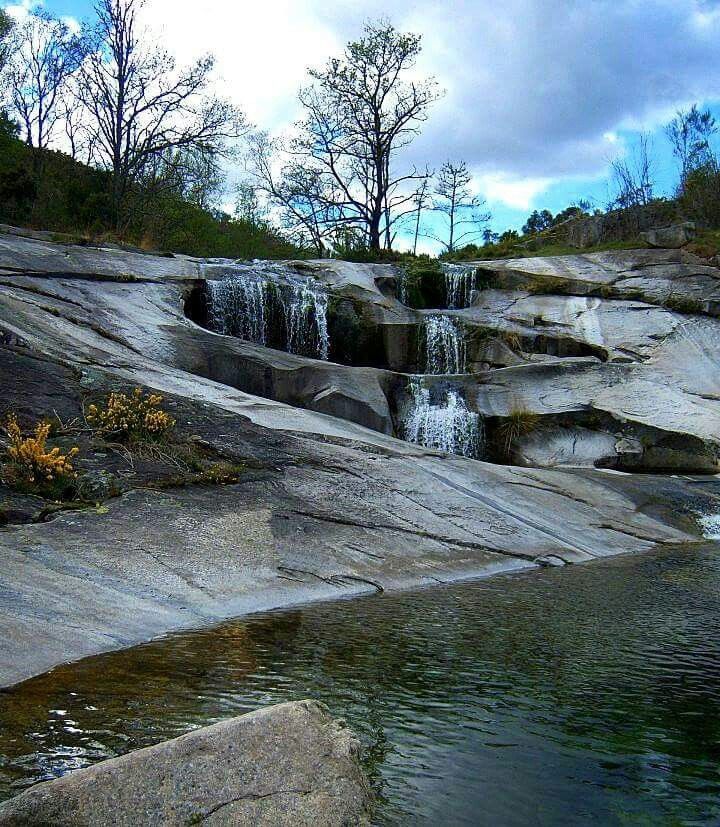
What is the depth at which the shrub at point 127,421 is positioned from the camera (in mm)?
9719

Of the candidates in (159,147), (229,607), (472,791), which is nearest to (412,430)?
(229,607)

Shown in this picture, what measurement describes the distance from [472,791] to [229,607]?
11.6 feet

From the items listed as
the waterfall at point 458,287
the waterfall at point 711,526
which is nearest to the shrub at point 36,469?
the waterfall at point 711,526

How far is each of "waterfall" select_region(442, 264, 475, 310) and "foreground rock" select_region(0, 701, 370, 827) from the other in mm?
20044

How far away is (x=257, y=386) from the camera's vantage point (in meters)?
15.1

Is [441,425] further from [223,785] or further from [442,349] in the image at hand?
[223,785]

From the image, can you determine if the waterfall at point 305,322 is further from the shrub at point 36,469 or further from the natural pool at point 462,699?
the natural pool at point 462,699

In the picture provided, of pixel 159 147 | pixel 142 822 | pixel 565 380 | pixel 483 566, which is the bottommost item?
pixel 483 566

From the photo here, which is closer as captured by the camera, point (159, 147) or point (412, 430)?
point (412, 430)

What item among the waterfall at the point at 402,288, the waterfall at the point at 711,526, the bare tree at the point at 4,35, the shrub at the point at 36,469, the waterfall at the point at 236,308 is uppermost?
the bare tree at the point at 4,35

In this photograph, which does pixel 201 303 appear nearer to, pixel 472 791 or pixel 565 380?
pixel 565 380

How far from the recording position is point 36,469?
8.30 meters

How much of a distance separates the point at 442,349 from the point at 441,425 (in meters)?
3.61

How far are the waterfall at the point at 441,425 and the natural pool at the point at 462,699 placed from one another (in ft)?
28.8
